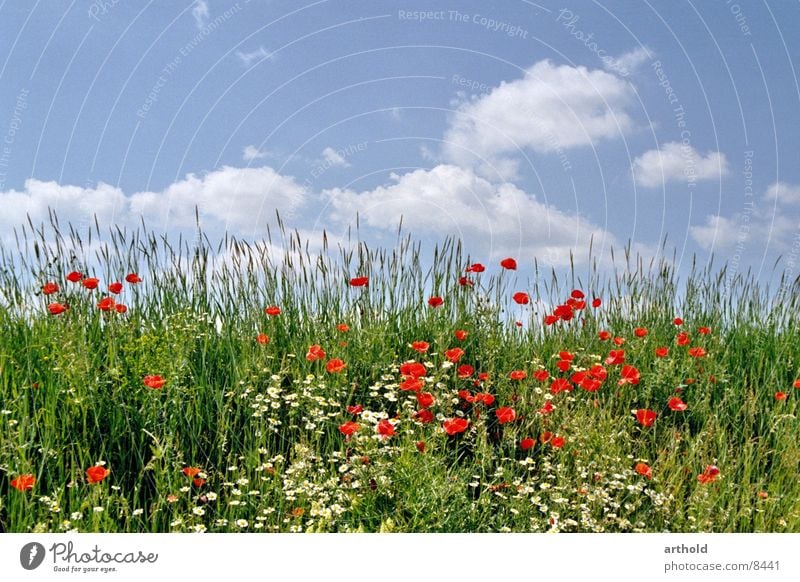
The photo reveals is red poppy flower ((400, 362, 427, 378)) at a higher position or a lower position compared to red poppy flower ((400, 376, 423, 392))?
higher

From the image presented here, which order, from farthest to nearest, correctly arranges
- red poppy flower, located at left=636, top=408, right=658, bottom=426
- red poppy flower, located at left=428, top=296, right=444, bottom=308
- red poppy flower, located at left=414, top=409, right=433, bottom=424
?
red poppy flower, located at left=428, top=296, right=444, bottom=308 < red poppy flower, located at left=636, top=408, right=658, bottom=426 < red poppy flower, located at left=414, top=409, right=433, bottom=424

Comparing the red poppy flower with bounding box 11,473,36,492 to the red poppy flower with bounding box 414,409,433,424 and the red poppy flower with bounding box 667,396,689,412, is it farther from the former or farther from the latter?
the red poppy flower with bounding box 667,396,689,412

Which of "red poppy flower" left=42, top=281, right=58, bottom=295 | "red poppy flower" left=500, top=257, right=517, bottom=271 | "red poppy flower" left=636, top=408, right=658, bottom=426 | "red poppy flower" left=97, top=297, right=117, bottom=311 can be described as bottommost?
"red poppy flower" left=636, top=408, right=658, bottom=426

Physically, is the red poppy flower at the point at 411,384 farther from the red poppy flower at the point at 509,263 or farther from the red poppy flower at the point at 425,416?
the red poppy flower at the point at 509,263

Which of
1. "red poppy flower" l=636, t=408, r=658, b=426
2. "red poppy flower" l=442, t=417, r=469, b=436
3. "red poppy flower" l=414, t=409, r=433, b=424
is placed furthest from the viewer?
"red poppy flower" l=636, t=408, r=658, b=426

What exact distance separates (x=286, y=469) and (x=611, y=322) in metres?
2.68
